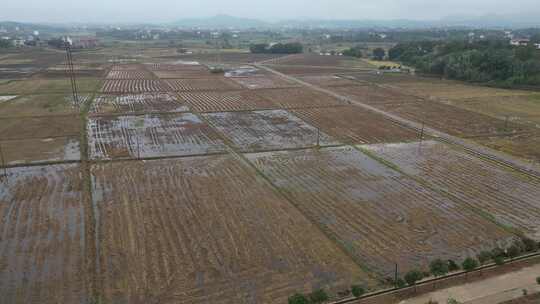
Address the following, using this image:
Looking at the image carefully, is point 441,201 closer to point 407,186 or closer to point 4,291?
point 407,186

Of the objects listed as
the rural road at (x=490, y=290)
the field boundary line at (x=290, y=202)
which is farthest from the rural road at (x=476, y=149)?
the field boundary line at (x=290, y=202)

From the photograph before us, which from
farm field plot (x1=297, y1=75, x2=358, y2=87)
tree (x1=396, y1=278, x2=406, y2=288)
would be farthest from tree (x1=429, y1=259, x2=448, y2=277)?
farm field plot (x1=297, y1=75, x2=358, y2=87)

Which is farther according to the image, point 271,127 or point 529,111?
point 529,111

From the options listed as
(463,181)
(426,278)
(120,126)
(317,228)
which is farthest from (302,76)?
(426,278)

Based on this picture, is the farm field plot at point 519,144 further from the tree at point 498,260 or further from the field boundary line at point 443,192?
the tree at point 498,260

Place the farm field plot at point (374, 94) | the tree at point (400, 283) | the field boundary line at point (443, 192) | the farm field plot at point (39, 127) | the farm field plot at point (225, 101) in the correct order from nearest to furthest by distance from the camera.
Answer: the tree at point (400, 283)
the field boundary line at point (443, 192)
the farm field plot at point (39, 127)
the farm field plot at point (225, 101)
the farm field plot at point (374, 94)

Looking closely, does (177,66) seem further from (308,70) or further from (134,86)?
(134,86)

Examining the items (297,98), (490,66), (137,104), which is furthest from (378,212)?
(490,66)
